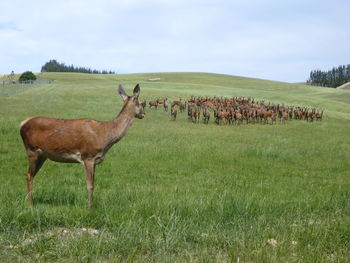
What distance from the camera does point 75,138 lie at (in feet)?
25.2

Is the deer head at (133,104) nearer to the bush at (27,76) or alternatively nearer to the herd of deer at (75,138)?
the herd of deer at (75,138)

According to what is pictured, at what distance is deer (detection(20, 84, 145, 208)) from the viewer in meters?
7.63

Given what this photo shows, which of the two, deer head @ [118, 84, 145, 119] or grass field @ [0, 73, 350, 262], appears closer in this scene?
grass field @ [0, 73, 350, 262]

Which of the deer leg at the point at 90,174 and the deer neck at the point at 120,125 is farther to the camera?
the deer neck at the point at 120,125

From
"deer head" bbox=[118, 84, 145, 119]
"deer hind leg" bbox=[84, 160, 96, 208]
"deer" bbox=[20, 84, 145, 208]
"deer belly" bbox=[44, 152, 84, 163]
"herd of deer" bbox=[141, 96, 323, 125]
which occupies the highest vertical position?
"deer head" bbox=[118, 84, 145, 119]

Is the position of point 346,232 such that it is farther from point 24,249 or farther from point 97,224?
point 24,249

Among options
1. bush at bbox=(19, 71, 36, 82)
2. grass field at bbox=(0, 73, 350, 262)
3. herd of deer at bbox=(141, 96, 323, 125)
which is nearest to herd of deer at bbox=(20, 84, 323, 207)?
grass field at bbox=(0, 73, 350, 262)

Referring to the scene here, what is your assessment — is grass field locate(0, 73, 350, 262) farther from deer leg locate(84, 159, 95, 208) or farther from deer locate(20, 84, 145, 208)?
deer locate(20, 84, 145, 208)

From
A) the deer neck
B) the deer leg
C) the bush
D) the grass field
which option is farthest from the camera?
the bush

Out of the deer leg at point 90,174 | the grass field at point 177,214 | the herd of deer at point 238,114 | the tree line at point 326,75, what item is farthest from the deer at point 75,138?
the tree line at point 326,75

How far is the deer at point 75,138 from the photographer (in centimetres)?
763

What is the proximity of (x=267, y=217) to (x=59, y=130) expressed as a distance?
4092 millimetres

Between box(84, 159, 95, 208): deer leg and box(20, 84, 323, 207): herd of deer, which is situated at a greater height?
box(20, 84, 323, 207): herd of deer

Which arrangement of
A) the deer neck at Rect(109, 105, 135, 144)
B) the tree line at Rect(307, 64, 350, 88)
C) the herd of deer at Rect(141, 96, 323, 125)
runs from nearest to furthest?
1. the deer neck at Rect(109, 105, 135, 144)
2. the herd of deer at Rect(141, 96, 323, 125)
3. the tree line at Rect(307, 64, 350, 88)
